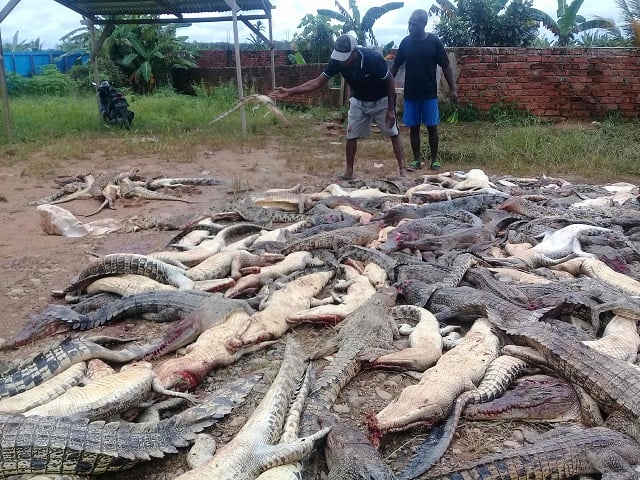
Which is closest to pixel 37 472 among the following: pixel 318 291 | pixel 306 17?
pixel 318 291

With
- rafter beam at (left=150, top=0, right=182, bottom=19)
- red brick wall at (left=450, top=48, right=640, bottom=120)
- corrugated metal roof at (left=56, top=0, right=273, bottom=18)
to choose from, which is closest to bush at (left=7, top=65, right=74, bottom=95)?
corrugated metal roof at (left=56, top=0, right=273, bottom=18)

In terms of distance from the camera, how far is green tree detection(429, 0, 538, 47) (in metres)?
14.0

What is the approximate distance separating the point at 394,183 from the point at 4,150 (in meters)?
6.96

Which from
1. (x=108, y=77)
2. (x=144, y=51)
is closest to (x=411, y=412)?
(x=144, y=51)

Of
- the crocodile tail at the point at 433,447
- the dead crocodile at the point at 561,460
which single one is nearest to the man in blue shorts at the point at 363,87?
the crocodile tail at the point at 433,447

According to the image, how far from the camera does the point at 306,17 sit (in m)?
19.0

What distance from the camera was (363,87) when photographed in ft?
25.9

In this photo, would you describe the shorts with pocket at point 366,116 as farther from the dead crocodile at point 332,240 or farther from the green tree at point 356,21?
the green tree at point 356,21

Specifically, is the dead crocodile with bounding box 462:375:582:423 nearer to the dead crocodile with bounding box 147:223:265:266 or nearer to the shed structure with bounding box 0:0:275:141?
the dead crocodile with bounding box 147:223:265:266

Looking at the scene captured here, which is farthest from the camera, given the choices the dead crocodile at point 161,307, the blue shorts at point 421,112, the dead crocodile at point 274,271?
the blue shorts at point 421,112

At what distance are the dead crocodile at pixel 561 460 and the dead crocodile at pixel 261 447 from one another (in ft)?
1.91

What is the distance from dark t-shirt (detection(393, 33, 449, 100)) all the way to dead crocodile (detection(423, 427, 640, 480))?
6543 millimetres

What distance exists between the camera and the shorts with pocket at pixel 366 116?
8055 millimetres

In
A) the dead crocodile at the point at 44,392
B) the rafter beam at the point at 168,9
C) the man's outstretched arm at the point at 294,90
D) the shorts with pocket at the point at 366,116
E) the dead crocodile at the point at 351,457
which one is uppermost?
the rafter beam at the point at 168,9
